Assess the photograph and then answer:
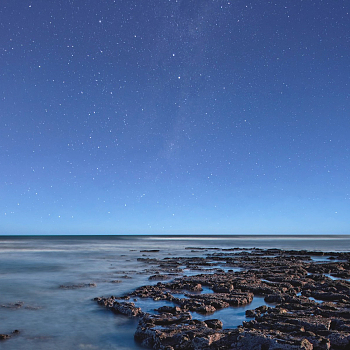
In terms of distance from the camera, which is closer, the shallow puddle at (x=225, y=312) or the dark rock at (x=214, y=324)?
the dark rock at (x=214, y=324)

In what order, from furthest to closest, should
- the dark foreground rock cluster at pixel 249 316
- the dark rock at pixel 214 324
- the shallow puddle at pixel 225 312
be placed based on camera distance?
the shallow puddle at pixel 225 312
the dark rock at pixel 214 324
the dark foreground rock cluster at pixel 249 316

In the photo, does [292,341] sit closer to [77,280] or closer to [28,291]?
[28,291]

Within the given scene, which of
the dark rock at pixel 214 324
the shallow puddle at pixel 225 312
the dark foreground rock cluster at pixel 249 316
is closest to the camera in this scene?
the dark foreground rock cluster at pixel 249 316

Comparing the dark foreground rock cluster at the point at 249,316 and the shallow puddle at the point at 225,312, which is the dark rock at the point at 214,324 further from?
the shallow puddle at the point at 225,312

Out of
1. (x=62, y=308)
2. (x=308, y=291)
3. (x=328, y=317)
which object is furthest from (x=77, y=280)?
(x=328, y=317)

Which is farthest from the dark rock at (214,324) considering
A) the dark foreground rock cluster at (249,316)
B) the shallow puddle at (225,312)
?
the shallow puddle at (225,312)

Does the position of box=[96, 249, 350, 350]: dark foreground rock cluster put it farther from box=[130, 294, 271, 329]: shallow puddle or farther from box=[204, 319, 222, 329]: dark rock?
box=[130, 294, 271, 329]: shallow puddle

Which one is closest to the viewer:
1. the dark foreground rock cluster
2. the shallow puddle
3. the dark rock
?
the dark foreground rock cluster

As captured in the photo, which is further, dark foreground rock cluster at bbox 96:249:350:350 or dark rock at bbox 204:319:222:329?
dark rock at bbox 204:319:222:329

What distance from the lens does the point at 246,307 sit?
13.7 metres

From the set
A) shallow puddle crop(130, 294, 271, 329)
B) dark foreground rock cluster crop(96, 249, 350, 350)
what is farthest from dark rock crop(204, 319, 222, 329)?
shallow puddle crop(130, 294, 271, 329)

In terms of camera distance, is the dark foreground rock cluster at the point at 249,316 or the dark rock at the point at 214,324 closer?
the dark foreground rock cluster at the point at 249,316

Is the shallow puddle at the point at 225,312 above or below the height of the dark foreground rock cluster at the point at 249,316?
below

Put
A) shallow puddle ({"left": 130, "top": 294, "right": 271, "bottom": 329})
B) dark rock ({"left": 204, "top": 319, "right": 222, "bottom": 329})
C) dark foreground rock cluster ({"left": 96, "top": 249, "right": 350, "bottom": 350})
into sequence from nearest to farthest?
dark foreground rock cluster ({"left": 96, "top": 249, "right": 350, "bottom": 350}) < dark rock ({"left": 204, "top": 319, "right": 222, "bottom": 329}) < shallow puddle ({"left": 130, "top": 294, "right": 271, "bottom": 329})
